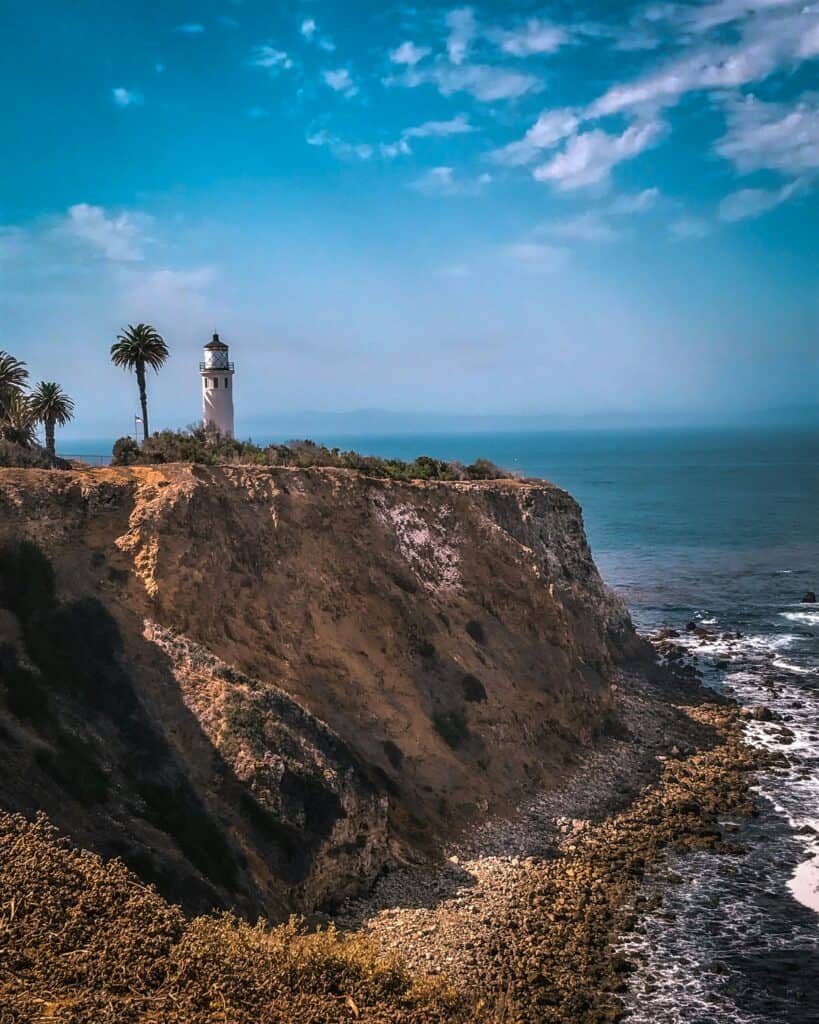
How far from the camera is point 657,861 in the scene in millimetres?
33125

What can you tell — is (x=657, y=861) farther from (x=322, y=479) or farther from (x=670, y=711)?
(x=322, y=479)

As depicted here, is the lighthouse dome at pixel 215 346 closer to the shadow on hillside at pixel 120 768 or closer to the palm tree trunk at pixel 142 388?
the palm tree trunk at pixel 142 388

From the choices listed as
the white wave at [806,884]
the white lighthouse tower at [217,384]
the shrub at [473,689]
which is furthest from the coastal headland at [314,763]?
the white lighthouse tower at [217,384]

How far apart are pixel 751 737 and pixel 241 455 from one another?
3257 cm

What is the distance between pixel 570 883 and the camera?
3109 cm

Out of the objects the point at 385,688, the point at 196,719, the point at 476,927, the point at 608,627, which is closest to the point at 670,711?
the point at 608,627

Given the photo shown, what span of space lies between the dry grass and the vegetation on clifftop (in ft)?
74.6

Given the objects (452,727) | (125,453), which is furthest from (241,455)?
(452,727)

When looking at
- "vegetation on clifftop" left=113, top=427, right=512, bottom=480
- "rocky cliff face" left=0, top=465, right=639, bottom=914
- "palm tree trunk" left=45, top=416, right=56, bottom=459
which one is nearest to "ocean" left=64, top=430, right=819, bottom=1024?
"rocky cliff face" left=0, top=465, right=639, bottom=914

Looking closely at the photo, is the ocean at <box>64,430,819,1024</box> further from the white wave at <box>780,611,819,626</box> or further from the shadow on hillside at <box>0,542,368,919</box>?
the shadow on hillside at <box>0,542,368,919</box>

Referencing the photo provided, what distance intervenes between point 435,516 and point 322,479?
7.10 meters

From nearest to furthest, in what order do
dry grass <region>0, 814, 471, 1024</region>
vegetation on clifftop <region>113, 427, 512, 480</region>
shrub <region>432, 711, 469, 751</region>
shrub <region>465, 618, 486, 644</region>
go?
dry grass <region>0, 814, 471, 1024</region> < shrub <region>432, 711, 469, 751</region> < vegetation on clifftop <region>113, 427, 512, 480</region> < shrub <region>465, 618, 486, 644</region>

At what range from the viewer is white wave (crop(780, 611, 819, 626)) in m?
68.2

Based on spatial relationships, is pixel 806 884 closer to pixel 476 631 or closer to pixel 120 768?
pixel 476 631
